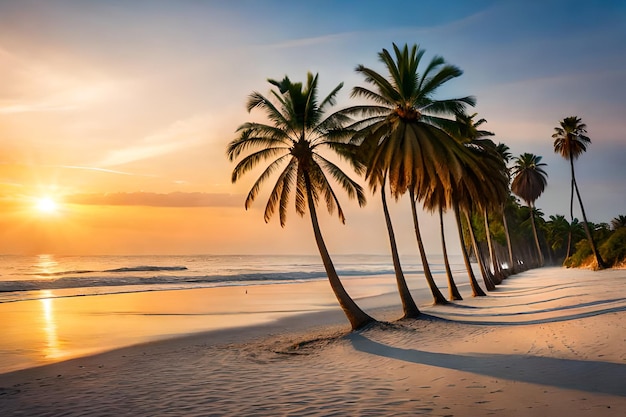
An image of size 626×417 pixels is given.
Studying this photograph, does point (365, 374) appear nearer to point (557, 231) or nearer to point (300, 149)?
point (300, 149)

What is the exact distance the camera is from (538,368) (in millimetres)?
8969

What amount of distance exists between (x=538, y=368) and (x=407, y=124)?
12745mm

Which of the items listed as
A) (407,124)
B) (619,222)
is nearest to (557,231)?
(619,222)

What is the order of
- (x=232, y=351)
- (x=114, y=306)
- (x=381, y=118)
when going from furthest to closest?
(x=114, y=306) → (x=381, y=118) → (x=232, y=351)

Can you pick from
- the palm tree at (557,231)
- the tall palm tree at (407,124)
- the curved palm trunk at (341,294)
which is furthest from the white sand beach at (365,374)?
the palm tree at (557,231)

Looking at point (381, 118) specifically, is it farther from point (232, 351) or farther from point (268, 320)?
point (232, 351)

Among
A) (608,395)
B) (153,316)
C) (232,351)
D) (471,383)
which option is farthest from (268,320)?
(608,395)

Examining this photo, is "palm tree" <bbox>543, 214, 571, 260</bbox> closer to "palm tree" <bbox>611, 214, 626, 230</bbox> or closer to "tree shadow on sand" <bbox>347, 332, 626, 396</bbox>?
"palm tree" <bbox>611, 214, 626, 230</bbox>

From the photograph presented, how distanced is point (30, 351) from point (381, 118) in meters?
15.9

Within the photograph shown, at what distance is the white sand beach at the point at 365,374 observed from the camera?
7.30 m

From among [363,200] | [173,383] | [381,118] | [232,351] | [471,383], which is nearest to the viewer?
[471,383]

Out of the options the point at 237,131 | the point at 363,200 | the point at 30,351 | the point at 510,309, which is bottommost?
the point at 510,309

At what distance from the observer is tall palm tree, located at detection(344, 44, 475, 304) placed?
1898 cm

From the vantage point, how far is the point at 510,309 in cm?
2058
